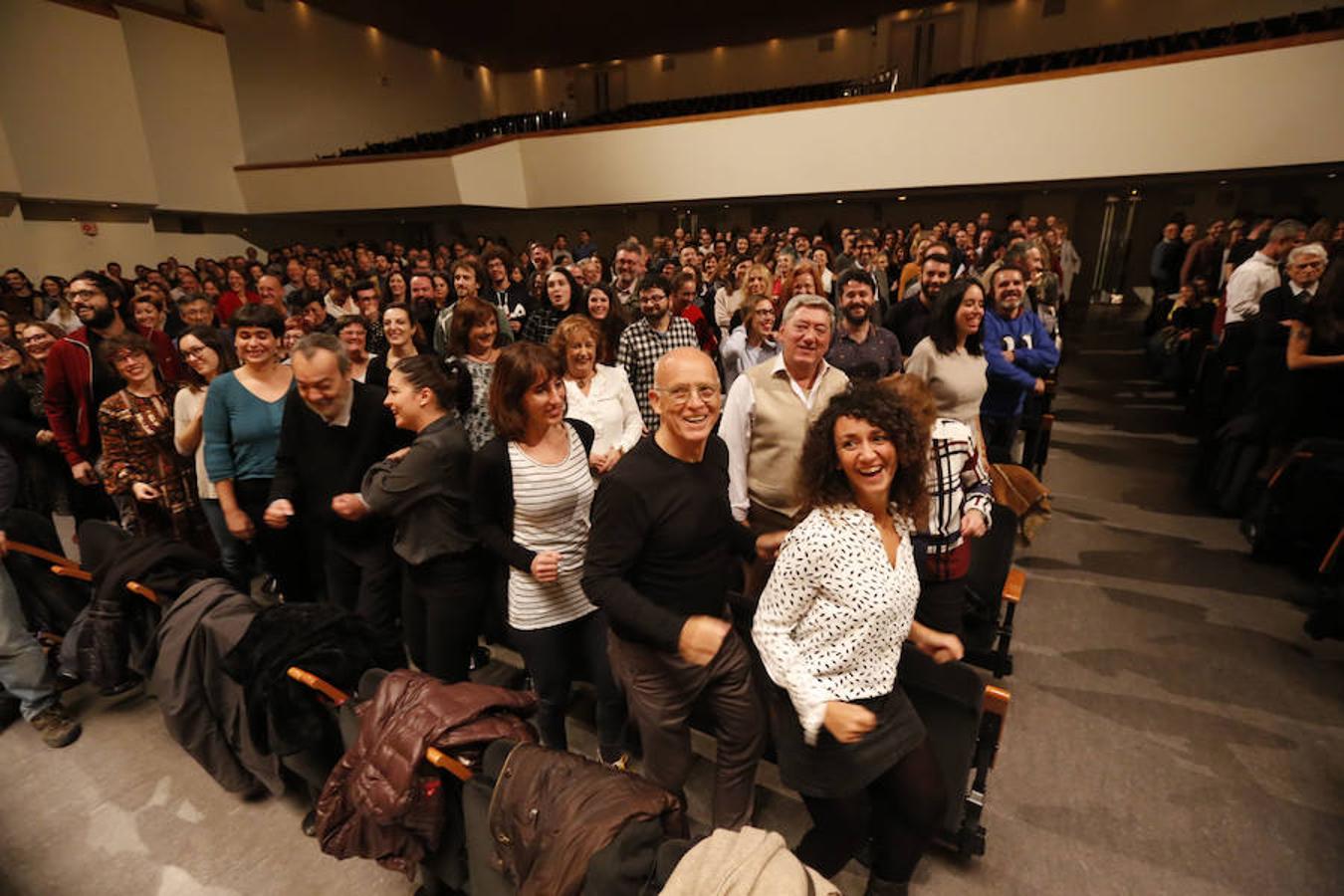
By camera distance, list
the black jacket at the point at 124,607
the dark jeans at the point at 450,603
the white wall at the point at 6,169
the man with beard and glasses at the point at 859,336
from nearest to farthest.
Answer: the dark jeans at the point at 450,603 → the black jacket at the point at 124,607 → the man with beard and glasses at the point at 859,336 → the white wall at the point at 6,169

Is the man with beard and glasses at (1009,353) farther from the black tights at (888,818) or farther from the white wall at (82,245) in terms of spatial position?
the white wall at (82,245)

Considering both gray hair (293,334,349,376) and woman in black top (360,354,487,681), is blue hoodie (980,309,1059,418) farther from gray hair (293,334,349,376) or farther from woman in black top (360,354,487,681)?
gray hair (293,334,349,376)

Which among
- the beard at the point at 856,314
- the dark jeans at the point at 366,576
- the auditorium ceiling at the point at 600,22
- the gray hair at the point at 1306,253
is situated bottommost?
the dark jeans at the point at 366,576

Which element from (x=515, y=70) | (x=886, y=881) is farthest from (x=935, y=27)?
(x=886, y=881)

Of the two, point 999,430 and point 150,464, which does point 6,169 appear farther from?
point 999,430

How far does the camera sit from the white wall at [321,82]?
46.6 ft

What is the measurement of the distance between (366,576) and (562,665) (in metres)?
0.86

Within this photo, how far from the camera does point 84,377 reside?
3137 mm

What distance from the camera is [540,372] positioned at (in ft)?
5.91

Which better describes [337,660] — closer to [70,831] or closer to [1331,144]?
[70,831]

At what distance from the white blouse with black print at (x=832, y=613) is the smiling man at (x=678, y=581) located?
0.16 metres

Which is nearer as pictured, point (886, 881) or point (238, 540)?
point (886, 881)

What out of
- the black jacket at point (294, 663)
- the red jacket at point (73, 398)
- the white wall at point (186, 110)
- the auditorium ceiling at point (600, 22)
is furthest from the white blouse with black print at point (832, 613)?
the auditorium ceiling at point (600, 22)

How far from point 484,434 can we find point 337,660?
1.13 metres
